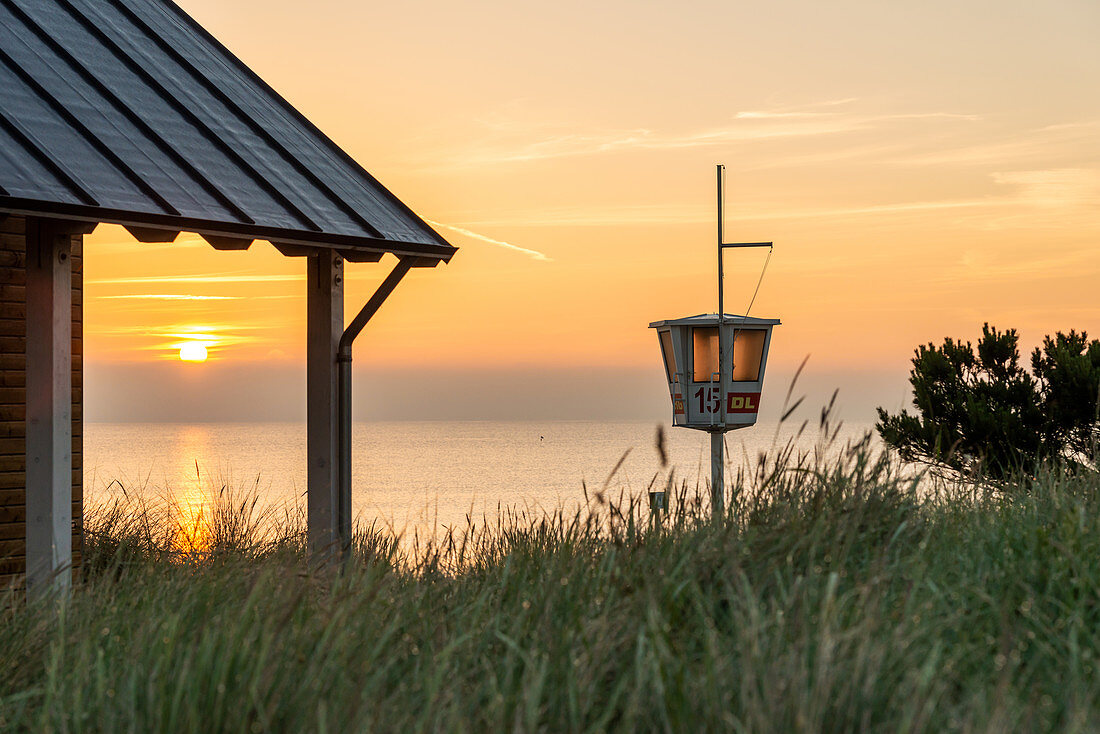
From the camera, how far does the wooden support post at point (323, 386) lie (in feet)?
23.0

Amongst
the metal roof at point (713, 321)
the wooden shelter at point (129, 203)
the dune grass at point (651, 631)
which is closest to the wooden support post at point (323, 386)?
the wooden shelter at point (129, 203)

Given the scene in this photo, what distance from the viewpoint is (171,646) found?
9.91 feet

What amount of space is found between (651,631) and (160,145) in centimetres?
446

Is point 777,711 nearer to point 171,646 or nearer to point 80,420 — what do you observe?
point 171,646

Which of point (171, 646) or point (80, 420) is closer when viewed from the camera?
point (171, 646)

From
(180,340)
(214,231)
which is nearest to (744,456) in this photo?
(214,231)

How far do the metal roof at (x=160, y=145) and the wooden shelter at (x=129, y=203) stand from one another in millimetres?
13

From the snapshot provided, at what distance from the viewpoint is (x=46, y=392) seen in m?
5.39

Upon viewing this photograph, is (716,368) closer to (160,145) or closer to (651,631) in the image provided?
(160,145)

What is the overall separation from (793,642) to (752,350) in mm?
9575

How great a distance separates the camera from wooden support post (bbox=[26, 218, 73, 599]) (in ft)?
17.6

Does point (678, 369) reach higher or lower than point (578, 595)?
higher

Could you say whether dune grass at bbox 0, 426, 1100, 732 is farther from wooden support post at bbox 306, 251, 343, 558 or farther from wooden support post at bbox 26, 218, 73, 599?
wooden support post at bbox 306, 251, 343, 558

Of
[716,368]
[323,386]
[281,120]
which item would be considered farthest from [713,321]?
[323,386]
